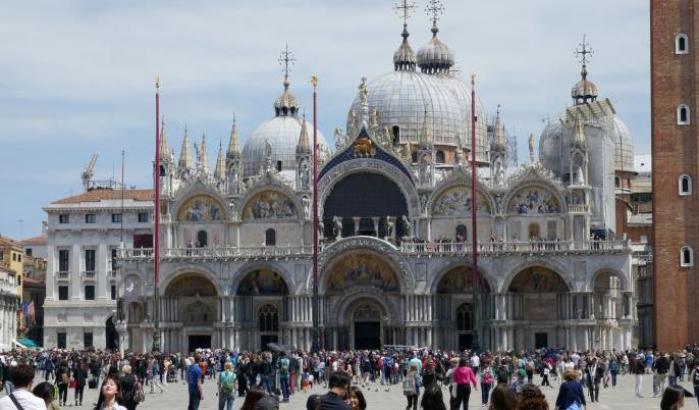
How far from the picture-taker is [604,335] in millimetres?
81250

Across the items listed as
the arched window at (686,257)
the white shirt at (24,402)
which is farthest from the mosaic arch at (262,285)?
the white shirt at (24,402)

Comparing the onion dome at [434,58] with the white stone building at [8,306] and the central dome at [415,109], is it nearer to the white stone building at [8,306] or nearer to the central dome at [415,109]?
the central dome at [415,109]

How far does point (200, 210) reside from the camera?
8944 cm

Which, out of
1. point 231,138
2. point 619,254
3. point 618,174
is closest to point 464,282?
point 619,254

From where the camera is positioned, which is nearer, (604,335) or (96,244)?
(604,335)

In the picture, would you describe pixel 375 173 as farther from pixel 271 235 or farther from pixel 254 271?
pixel 254 271

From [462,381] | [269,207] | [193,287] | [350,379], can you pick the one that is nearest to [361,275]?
[269,207]

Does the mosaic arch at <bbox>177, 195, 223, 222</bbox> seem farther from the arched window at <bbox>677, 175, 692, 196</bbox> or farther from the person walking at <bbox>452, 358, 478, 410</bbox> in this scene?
the person walking at <bbox>452, 358, 478, 410</bbox>

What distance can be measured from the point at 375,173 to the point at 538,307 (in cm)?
1160

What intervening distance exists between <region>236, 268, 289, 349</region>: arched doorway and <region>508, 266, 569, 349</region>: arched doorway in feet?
42.8

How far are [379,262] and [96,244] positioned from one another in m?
29.5

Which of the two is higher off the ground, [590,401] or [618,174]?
[618,174]

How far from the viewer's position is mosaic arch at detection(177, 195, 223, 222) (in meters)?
89.1

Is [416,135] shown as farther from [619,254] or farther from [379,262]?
[619,254]
